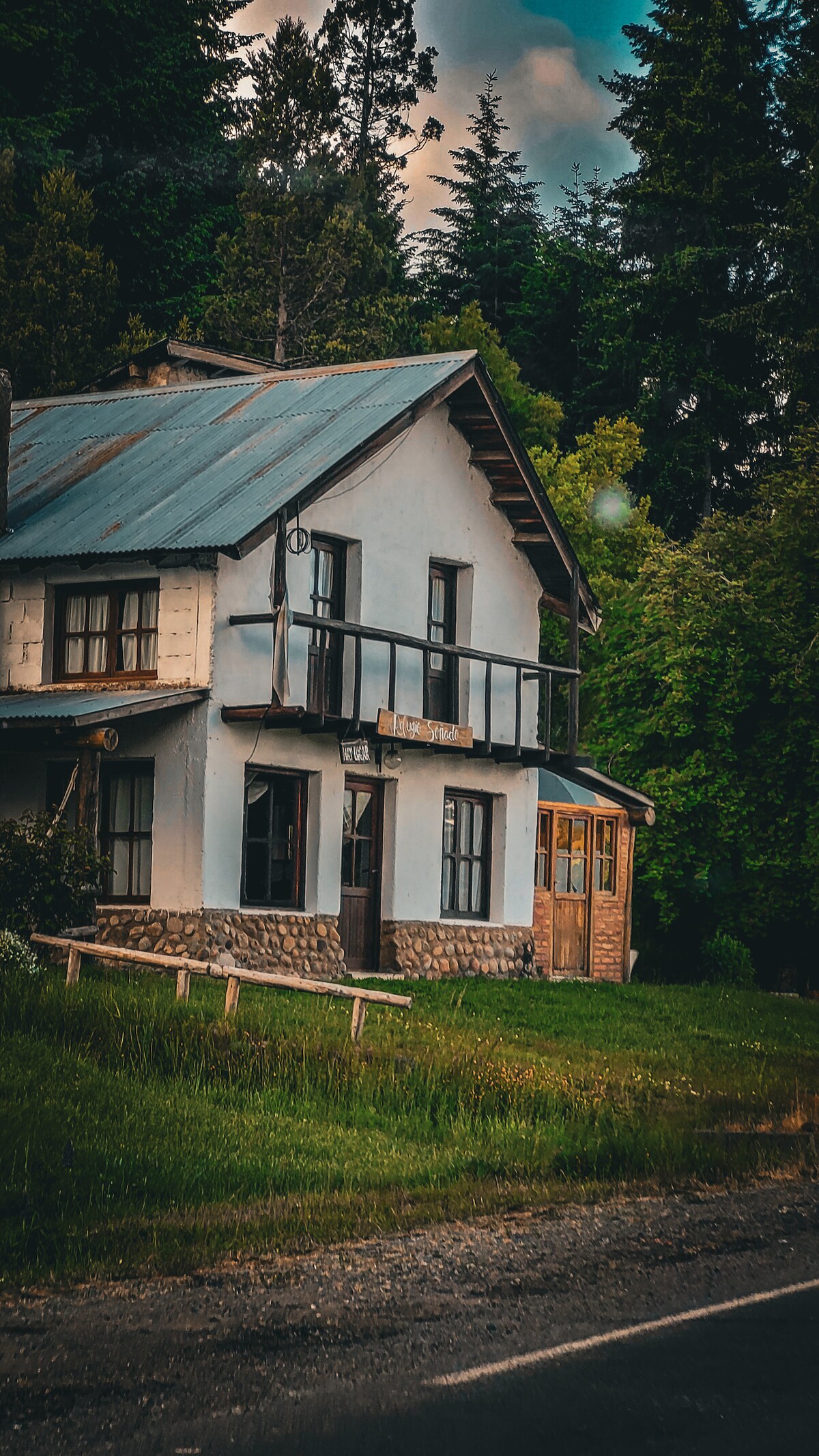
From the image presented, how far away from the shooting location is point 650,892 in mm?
36062

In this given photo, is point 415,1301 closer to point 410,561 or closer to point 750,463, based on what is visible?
point 410,561

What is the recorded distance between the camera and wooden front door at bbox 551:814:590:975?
1228 inches

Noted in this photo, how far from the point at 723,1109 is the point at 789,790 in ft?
60.9

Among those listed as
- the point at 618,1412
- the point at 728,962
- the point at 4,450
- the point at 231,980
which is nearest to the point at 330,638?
the point at 4,450

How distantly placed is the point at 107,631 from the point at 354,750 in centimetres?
344

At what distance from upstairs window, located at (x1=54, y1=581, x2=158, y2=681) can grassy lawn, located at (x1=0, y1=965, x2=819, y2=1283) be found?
5.09 metres

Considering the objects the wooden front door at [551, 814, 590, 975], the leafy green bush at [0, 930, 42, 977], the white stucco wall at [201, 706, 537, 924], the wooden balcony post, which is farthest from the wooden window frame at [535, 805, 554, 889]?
the leafy green bush at [0, 930, 42, 977]

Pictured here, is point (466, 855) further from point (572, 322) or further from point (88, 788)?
point (572, 322)

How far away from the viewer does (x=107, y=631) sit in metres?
24.9

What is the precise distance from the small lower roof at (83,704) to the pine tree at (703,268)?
97.5 ft

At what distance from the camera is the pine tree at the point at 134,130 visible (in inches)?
1970

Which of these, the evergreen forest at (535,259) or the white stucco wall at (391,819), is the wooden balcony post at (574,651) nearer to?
the white stucco wall at (391,819)

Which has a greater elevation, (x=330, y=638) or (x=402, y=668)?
(x=330, y=638)

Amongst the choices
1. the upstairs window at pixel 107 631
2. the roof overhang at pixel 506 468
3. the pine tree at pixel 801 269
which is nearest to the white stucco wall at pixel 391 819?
the upstairs window at pixel 107 631
